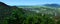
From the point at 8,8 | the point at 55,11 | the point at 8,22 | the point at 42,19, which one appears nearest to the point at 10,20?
the point at 8,22

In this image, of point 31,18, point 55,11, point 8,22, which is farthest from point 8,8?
point 55,11

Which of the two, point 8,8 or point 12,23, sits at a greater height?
point 8,8

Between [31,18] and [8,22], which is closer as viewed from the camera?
[31,18]

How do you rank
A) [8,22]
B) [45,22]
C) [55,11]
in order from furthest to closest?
[55,11], [8,22], [45,22]

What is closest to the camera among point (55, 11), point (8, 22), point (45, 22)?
point (45, 22)

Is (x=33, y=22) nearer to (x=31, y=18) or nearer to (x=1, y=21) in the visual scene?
(x=31, y=18)

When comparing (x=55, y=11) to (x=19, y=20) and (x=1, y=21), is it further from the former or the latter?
(x=1, y=21)
